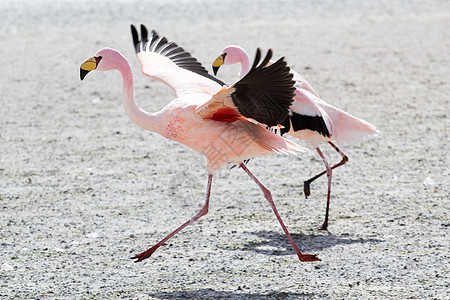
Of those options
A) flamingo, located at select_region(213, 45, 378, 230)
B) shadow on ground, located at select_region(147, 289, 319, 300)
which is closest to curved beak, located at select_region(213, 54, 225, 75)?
flamingo, located at select_region(213, 45, 378, 230)

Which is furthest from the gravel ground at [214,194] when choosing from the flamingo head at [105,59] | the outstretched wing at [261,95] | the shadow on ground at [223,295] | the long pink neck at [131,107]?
the flamingo head at [105,59]

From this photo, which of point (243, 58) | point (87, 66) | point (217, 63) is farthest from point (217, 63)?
point (87, 66)

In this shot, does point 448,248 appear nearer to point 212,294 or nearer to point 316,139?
point 316,139

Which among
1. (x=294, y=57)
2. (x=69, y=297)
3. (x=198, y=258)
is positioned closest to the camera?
(x=69, y=297)

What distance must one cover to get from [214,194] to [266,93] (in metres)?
2.17

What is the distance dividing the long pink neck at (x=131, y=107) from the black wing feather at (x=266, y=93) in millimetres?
714

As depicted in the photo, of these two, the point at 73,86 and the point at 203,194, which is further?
the point at 73,86

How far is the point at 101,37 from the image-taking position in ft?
41.1

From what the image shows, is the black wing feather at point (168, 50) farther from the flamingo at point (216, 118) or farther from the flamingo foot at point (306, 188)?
the flamingo foot at point (306, 188)

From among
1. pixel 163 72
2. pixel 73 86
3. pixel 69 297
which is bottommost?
pixel 69 297

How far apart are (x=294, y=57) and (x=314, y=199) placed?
533cm

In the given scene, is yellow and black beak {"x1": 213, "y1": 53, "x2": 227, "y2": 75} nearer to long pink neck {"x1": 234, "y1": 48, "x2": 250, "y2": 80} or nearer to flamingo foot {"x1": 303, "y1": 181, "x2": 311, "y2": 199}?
long pink neck {"x1": 234, "y1": 48, "x2": 250, "y2": 80}

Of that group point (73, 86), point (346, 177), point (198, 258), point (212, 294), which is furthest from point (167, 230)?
point (73, 86)

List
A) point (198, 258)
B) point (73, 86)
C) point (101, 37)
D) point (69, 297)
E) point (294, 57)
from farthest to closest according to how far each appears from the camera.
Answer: point (101, 37)
point (294, 57)
point (73, 86)
point (198, 258)
point (69, 297)
